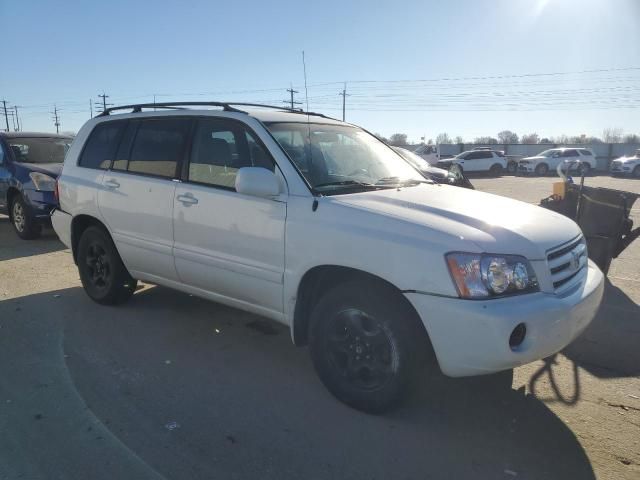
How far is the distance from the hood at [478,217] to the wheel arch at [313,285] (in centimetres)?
42

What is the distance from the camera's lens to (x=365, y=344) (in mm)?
3189

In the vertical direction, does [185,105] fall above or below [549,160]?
above

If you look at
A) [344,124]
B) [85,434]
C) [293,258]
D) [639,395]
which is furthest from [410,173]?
[85,434]

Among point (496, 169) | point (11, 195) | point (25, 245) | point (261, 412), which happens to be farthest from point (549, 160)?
point (261, 412)

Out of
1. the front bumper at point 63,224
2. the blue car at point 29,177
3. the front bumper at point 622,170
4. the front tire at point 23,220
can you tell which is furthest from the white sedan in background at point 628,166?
the front bumper at point 63,224

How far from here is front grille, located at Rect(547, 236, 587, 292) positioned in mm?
2982

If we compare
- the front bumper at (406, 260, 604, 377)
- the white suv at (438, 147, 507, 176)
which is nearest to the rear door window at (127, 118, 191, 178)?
the front bumper at (406, 260, 604, 377)

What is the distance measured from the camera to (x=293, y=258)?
3.40m

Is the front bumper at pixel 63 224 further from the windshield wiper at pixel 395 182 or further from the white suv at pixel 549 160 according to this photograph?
the white suv at pixel 549 160

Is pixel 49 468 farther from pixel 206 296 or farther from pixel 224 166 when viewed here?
pixel 224 166

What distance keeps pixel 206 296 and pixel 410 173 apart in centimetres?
200

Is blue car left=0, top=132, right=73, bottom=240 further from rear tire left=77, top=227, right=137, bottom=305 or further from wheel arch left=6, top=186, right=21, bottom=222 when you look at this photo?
rear tire left=77, top=227, right=137, bottom=305

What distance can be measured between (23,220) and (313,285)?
7.31 meters

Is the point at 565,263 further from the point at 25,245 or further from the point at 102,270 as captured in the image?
the point at 25,245
